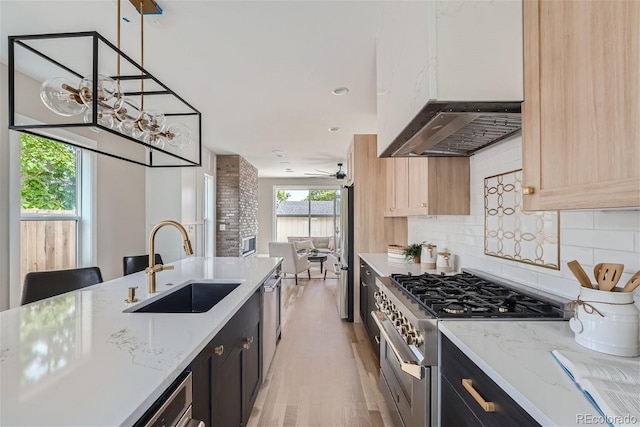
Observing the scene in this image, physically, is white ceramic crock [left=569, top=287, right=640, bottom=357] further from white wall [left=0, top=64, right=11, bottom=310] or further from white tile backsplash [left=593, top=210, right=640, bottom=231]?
white wall [left=0, top=64, right=11, bottom=310]

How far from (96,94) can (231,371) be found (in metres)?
1.40

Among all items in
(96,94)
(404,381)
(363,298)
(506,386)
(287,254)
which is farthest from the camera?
(287,254)

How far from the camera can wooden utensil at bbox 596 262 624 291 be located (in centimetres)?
98

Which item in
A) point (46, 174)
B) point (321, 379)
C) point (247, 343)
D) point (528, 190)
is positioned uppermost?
point (46, 174)

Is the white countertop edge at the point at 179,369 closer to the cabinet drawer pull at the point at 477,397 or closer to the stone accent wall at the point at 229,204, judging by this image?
the cabinet drawer pull at the point at 477,397

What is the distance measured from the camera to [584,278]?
1.04 m

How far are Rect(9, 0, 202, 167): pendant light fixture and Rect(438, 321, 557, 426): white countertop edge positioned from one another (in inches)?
69.0

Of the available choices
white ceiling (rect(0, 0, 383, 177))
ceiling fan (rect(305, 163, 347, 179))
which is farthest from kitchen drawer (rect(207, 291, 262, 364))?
ceiling fan (rect(305, 163, 347, 179))

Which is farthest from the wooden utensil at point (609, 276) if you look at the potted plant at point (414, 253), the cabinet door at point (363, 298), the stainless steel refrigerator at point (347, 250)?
the stainless steel refrigerator at point (347, 250)

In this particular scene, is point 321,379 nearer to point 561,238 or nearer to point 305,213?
point 561,238

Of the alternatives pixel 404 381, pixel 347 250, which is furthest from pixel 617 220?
pixel 347 250

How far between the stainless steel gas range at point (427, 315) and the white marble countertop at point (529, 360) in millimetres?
78

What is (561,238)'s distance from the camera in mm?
1470

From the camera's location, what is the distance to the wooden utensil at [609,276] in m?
0.98
